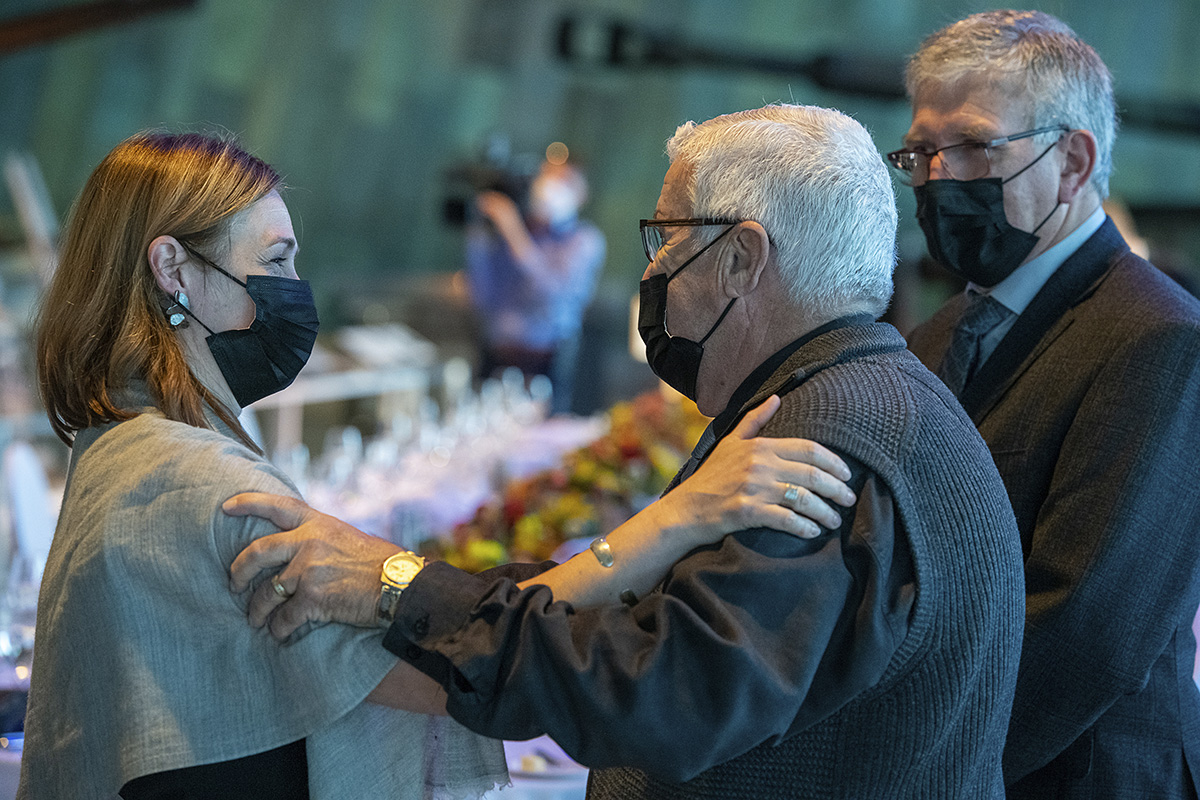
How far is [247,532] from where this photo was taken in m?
1.29

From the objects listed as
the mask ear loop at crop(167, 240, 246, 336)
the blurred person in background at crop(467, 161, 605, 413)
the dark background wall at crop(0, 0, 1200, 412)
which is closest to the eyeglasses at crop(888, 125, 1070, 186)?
the mask ear loop at crop(167, 240, 246, 336)

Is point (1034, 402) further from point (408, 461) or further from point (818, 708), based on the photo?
point (408, 461)

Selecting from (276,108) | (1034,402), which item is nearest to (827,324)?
(1034,402)

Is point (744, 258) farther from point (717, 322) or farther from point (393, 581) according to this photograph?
point (393, 581)

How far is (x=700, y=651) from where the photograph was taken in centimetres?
108

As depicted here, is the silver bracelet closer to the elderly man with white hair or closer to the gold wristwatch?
the elderly man with white hair

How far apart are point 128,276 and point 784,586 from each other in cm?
92

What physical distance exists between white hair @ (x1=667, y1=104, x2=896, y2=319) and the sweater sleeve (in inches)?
10.8

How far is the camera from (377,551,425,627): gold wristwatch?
1229 mm

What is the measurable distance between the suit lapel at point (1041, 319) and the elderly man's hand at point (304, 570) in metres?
1.02

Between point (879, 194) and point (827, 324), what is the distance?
159mm

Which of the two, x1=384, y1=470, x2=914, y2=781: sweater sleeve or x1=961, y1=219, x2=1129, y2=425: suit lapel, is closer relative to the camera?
x1=384, y1=470, x2=914, y2=781: sweater sleeve

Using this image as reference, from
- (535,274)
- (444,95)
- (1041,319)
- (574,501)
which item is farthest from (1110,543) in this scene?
(444,95)

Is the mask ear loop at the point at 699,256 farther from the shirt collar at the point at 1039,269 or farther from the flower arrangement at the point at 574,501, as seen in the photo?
the flower arrangement at the point at 574,501
